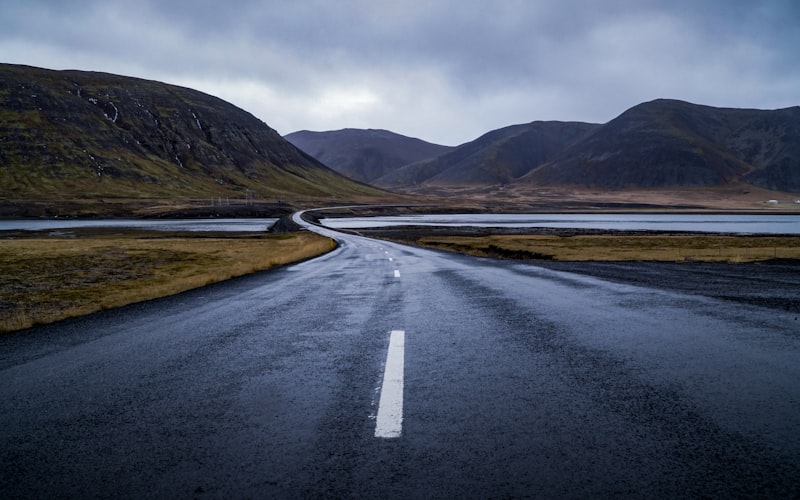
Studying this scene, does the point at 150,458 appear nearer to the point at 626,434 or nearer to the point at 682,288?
the point at 626,434

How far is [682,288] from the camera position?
1351 cm

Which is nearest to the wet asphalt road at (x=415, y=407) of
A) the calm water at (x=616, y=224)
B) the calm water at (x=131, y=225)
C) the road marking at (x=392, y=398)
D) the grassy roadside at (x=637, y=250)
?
the road marking at (x=392, y=398)

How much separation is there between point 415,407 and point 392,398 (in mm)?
309

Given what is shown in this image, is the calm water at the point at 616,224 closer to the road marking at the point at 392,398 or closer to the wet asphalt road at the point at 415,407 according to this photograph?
the wet asphalt road at the point at 415,407

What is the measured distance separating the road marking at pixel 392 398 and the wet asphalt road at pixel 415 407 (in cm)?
8

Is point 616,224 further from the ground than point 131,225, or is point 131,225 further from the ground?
point 131,225

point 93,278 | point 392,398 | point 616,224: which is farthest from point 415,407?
point 616,224

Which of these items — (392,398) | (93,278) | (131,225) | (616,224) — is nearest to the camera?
(392,398)

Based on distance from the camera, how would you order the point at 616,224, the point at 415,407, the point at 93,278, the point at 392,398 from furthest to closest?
1. the point at 616,224
2. the point at 93,278
3. the point at 392,398
4. the point at 415,407

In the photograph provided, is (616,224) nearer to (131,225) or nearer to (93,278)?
(131,225)

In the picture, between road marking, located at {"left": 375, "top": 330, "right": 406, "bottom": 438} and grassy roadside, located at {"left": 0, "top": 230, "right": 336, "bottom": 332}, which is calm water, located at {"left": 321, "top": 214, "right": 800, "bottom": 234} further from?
road marking, located at {"left": 375, "top": 330, "right": 406, "bottom": 438}

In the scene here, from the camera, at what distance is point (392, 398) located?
4.84 meters

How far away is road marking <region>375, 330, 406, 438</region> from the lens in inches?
161

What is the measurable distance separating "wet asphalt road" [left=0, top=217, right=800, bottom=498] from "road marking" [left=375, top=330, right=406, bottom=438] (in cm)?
8
